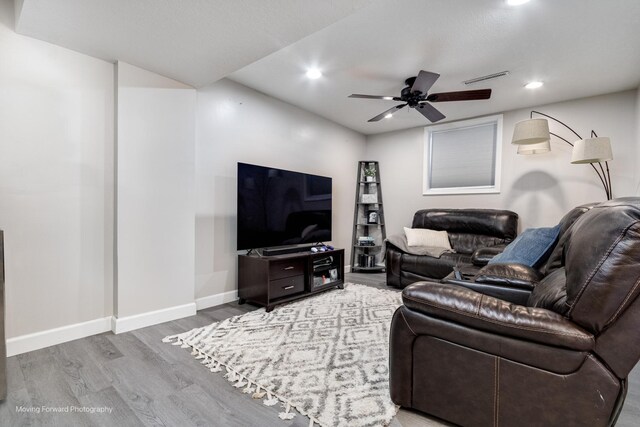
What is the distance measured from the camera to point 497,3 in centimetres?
206

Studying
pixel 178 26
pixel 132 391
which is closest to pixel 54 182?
pixel 178 26

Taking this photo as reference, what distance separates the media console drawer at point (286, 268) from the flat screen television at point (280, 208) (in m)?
0.32

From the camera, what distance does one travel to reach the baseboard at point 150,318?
249 centimetres

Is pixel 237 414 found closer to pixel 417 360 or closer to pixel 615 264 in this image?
pixel 417 360

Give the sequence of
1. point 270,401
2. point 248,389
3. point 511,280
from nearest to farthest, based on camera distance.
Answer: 1. point 270,401
2. point 248,389
3. point 511,280

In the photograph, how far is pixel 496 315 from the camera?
1222 millimetres

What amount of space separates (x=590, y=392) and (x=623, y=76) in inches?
146

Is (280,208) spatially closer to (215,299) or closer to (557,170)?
(215,299)

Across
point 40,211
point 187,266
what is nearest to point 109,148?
point 40,211

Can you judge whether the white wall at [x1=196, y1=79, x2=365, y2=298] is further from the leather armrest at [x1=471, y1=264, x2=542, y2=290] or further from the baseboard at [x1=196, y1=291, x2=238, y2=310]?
the leather armrest at [x1=471, y1=264, x2=542, y2=290]

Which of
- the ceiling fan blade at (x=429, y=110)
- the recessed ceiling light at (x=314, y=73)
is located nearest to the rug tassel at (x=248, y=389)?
the recessed ceiling light at (x=314, y=73)

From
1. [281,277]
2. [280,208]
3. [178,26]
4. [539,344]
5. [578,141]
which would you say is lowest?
[281,277]

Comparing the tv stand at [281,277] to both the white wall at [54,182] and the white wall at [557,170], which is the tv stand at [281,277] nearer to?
the white wall at [54,182]

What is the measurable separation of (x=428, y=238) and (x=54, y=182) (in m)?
4.17
